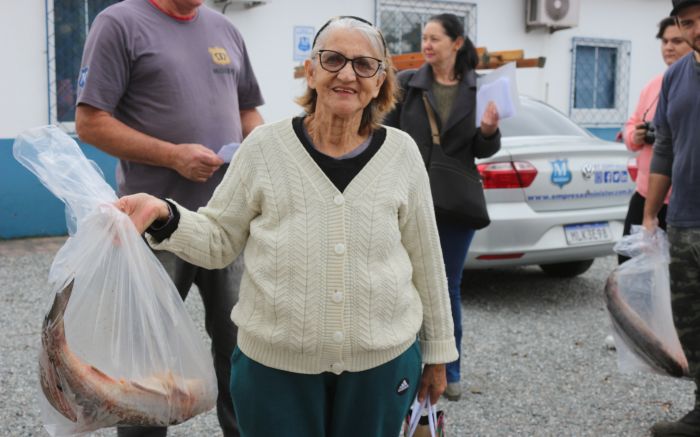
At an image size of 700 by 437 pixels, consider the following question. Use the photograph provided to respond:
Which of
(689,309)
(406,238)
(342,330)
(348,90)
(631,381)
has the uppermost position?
(348,90)

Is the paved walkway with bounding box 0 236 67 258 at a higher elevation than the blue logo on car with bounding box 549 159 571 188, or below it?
below

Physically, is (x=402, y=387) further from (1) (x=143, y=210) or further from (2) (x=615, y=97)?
(2) (x=615, y=97)

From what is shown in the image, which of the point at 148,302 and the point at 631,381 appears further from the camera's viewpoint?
the point at 631,381

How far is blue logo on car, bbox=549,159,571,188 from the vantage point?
570cm

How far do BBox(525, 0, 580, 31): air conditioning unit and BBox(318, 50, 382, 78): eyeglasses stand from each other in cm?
981

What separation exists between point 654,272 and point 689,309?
296mm

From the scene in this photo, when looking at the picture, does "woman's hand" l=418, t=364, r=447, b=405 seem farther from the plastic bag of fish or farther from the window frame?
the window frame

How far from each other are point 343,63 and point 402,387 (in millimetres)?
846

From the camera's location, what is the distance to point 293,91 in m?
9.94

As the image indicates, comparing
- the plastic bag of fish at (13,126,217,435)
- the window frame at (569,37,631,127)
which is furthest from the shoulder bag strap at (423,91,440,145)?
the window frame at (569,37,631,127)

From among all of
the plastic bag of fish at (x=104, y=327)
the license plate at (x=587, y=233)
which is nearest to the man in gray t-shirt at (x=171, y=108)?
the plastic bag of fish at (x=104, y=327)

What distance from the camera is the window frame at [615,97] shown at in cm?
1247

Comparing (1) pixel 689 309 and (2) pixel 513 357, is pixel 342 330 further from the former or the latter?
(2) pixel 513 357

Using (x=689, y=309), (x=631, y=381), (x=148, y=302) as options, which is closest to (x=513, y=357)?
(x=631, y=381)
